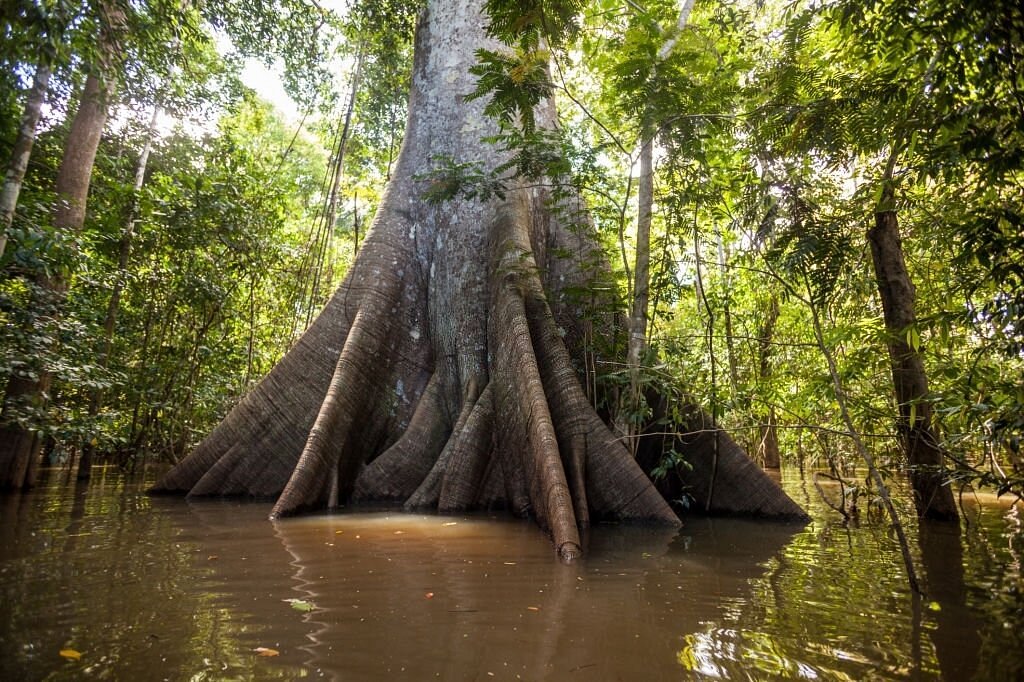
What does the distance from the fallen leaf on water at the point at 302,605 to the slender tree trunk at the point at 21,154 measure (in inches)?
161

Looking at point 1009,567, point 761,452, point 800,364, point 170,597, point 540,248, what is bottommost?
point 170,597

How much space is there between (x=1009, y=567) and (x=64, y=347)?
8.00 m

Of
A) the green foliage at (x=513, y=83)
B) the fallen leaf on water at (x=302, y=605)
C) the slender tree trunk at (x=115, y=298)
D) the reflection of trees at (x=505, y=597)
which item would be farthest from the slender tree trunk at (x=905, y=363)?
the slender tree trunk at (x=115, y=298)

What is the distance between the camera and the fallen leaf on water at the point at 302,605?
233cm

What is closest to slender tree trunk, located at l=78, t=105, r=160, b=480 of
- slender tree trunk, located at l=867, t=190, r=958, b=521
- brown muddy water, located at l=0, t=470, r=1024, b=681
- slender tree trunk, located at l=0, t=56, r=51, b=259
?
slender tree trunk, located at l=0, t=56, r=51, b=259

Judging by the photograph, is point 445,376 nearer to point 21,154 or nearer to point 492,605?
point 492,605

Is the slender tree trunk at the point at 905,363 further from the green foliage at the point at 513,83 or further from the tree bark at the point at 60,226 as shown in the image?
the tree bark at the point at 60,226

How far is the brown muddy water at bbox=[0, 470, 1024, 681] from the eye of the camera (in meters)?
1.85

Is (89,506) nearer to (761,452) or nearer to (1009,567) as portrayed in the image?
(1009,567)

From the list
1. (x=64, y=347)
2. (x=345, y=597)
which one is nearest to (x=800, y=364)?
(x=345, y=597)

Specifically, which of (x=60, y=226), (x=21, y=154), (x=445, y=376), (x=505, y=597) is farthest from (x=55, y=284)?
(x=505, y=597)

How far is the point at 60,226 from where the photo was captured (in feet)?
22.1

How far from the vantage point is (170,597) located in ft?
8.02

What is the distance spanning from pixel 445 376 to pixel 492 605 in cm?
393
